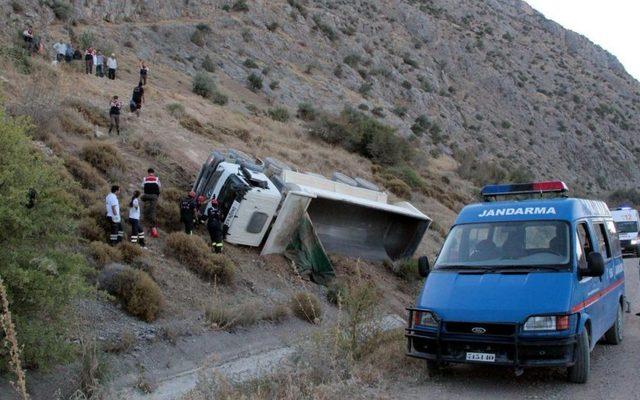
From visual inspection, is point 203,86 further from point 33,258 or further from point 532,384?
point 532,384

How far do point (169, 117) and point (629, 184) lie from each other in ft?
168

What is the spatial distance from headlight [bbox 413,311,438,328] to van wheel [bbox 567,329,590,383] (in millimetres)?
1562

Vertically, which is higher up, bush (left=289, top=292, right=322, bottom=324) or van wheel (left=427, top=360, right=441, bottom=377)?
van wheel (left=427, top=360, right=441, bottom=377)

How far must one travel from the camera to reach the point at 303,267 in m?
17.7

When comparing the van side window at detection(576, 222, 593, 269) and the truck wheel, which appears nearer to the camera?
the van side window at detection(576, 222, 593, 269)

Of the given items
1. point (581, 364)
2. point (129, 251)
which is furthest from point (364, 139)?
point (581, 364)

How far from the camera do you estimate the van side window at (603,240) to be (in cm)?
1005

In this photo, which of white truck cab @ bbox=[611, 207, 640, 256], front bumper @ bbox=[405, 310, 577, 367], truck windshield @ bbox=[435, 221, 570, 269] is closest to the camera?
front bumper @ bbox=[405, 310, 577, 367]

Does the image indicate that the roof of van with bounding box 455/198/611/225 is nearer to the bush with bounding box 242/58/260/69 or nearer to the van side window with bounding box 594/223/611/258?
the van side window with bounding box 594/223/611/258

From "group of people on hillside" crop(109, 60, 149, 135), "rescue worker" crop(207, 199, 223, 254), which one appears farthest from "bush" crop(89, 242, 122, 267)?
"group of people on hillside" crop(109, 60, 149, 135)

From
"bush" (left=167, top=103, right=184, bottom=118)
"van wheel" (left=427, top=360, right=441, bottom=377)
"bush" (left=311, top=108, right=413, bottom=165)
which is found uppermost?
"van wheel" (left=427, top=360, right=441, bottom=377)

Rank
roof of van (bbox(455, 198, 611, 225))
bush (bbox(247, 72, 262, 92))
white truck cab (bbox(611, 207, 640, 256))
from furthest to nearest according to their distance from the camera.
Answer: bush (bbox(247, 72, 262, 92)) → white truck cab (bbox(611, 207, 640, 256)) → roof of van (bbox(455, 198, 611, 225))

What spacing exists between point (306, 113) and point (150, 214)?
27344mm

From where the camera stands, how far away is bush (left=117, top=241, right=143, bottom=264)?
565 inches
